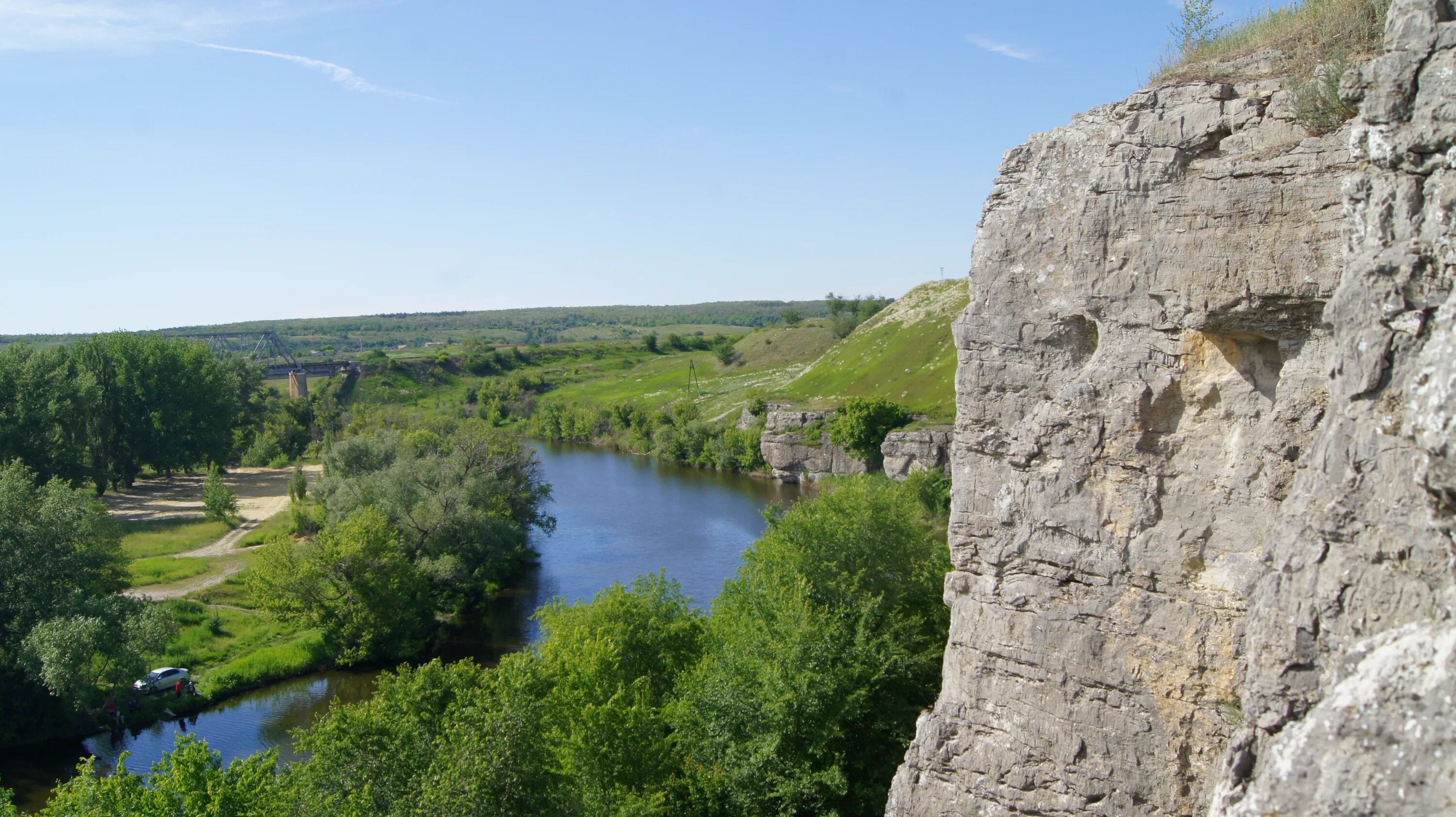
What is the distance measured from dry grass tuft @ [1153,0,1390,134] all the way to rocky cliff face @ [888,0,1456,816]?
298mm

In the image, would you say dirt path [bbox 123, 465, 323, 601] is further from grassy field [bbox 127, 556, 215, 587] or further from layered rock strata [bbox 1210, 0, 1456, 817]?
layered rock strata [bbox 1210, 0, 1456, 817]

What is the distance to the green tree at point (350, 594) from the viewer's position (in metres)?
31.6

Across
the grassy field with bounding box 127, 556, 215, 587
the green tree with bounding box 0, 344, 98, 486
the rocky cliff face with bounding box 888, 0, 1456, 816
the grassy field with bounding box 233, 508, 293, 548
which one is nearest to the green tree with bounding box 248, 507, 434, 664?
the grassy field with bounding box 127, 556, 215, 587

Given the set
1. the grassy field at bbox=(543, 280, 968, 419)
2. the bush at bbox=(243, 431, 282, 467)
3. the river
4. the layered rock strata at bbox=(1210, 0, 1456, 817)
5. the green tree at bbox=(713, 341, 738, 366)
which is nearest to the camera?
the layered rock strata at bbox=(1210, 0, 1456, 817)

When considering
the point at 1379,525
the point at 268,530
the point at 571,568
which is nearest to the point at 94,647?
the point at 571,568

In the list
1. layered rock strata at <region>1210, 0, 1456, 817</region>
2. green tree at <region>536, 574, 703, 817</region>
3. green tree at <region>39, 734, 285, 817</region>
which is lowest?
green tree at <region>536, 574, 703, 817</region>

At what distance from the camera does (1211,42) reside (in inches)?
419

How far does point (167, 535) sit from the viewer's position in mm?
45281

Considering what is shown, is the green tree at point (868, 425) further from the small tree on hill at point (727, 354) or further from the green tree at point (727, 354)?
the small tree on hill at point (727, 354)

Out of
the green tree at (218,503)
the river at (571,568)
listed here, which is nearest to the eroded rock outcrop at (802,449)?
the river at (571,568)

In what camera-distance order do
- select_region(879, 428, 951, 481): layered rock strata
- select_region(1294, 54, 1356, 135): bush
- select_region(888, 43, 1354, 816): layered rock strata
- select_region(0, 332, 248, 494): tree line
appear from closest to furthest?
select_region(1294, 54, 1356, 135): bush < select_region(888, 43, 1354, 816): layered rock strata < select_region(0, 332, 248, 494): tree line < select_region(879, 428, 951, 481): layered rock strata

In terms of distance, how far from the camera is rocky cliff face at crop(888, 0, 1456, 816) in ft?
19.6

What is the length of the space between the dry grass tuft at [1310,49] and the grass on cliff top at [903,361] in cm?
5141

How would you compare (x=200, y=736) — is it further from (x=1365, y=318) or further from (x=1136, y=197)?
(x=1365, y=318)
